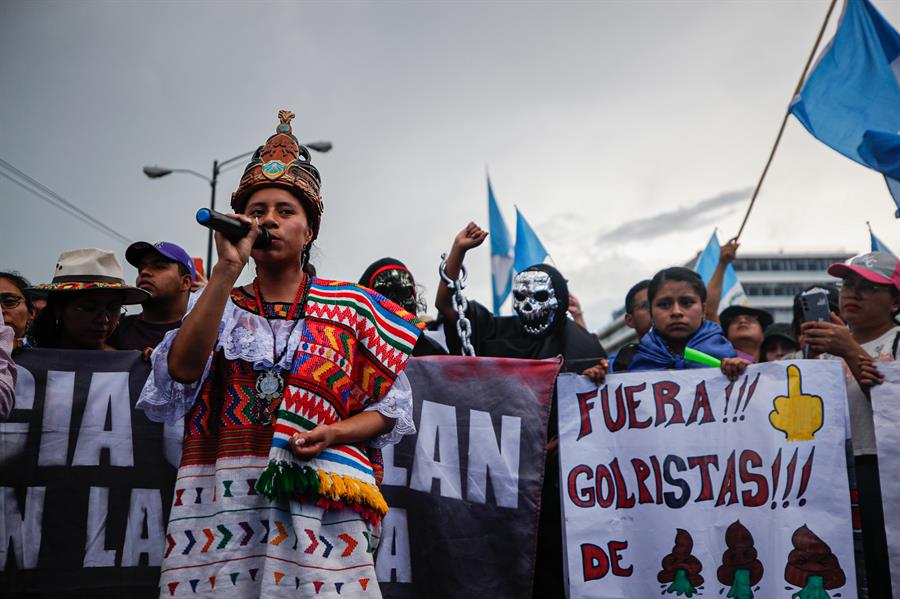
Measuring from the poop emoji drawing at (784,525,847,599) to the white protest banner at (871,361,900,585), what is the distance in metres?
0.28

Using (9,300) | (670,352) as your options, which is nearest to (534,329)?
(670,352)

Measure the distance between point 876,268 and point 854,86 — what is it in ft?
6.21

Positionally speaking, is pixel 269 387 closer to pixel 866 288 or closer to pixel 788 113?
pixel 866 288

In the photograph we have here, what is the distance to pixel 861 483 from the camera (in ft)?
13.1

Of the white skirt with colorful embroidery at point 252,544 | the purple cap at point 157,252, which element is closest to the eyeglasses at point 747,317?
the purple cap at point 157,252

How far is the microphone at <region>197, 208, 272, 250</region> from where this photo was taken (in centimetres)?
199

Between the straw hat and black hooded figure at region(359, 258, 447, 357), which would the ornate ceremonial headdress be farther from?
black hooded figure at region(359, 258, 447, 357)

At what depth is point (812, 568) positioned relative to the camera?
12.4 feet

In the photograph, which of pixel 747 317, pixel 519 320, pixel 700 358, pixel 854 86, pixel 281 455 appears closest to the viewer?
pixel 281 455

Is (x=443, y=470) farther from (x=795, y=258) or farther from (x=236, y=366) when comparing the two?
(x=795, y=258)

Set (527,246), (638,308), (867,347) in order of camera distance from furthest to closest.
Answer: (527,246), (638,308), (867,347)

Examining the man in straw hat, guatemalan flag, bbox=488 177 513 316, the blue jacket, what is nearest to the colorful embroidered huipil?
the man in straw hat

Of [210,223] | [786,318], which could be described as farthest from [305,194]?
[786,318]

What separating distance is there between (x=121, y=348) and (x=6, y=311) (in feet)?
2.16
